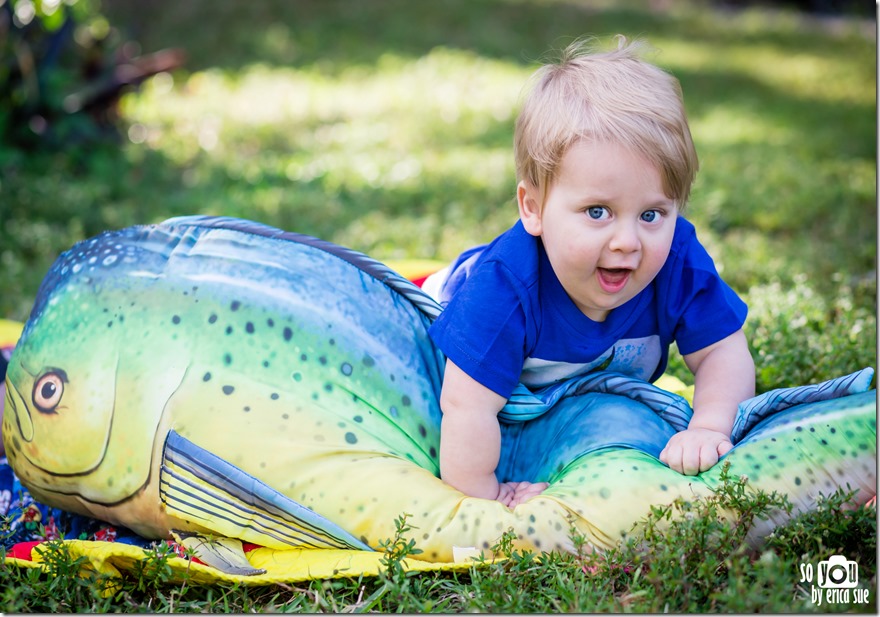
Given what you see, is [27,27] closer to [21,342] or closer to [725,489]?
[21,342]

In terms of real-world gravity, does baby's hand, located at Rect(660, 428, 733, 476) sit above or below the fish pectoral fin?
above

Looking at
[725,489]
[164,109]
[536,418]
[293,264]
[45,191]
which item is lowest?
[725,489]

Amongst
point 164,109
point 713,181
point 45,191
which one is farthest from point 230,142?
point 713,181

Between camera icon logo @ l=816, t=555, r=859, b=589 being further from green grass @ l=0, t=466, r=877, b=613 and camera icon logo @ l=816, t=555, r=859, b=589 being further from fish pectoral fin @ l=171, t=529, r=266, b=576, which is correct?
fish pectoral fin @ l=171, t=529, r=266, b=576

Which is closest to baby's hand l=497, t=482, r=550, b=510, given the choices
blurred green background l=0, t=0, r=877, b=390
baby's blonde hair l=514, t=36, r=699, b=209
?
baby's blonde hair l=514, t=36, r=699, b=209

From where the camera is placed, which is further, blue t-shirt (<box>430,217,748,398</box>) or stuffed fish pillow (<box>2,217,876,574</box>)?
blue t-shirt (<box>430,217,748,398</box>)

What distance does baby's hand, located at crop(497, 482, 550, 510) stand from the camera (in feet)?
8.16

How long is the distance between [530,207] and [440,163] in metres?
4.17

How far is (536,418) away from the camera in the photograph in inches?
105

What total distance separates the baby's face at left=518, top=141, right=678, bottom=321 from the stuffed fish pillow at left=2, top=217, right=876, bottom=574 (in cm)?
37

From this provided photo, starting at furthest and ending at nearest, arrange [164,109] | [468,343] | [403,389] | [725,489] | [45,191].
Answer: [164,109] → [45,191] → [403,389] → [468,343] → [725,489]

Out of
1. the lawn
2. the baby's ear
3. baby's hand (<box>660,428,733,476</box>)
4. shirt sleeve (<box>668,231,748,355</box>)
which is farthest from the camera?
shirt sleeve (<box>668,231,748,355</box>)

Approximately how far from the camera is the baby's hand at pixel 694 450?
2369 mm

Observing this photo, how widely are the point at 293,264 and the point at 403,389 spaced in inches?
19.3
